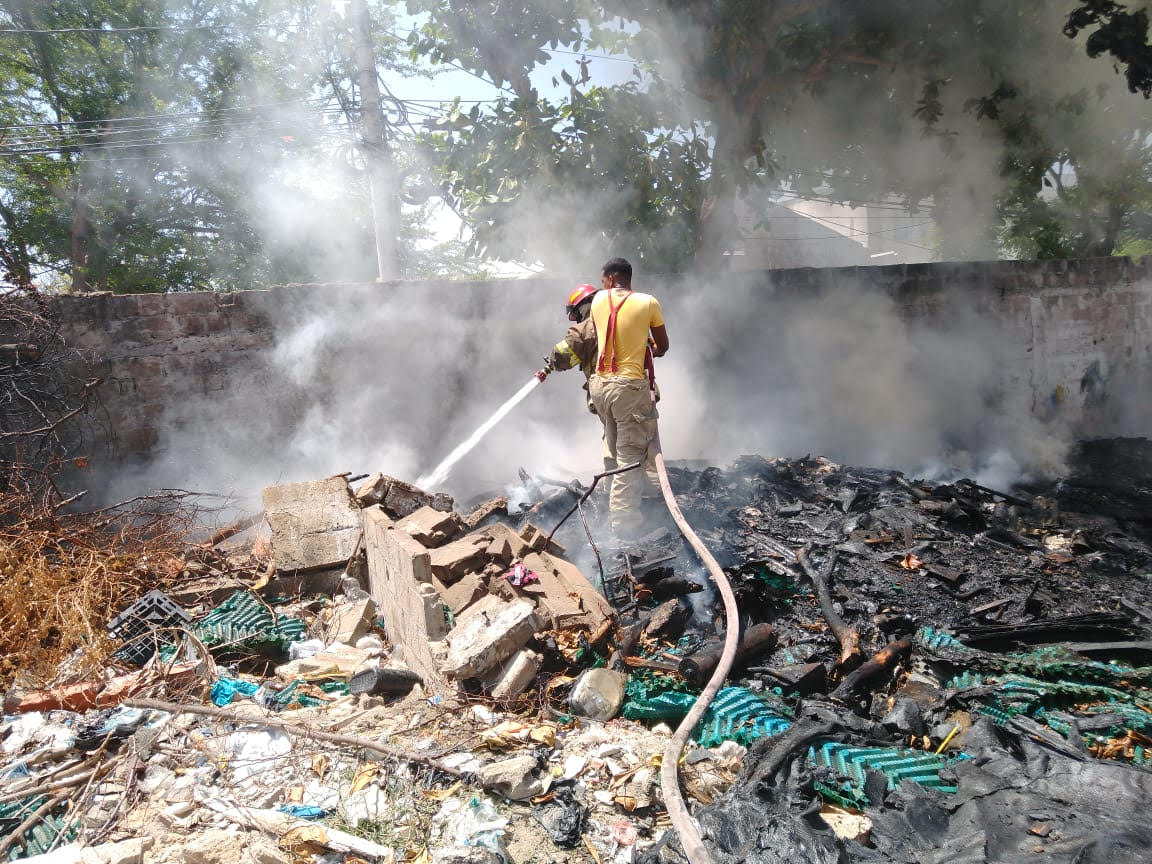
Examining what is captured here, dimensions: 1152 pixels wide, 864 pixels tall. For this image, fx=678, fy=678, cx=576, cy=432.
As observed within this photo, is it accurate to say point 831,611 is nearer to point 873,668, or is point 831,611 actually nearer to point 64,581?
point 873,668

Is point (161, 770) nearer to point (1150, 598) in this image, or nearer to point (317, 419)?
point (317, 419)

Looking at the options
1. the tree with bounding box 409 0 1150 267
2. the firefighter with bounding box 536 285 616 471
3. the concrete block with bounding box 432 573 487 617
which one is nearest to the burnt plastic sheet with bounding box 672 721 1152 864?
the concrete block with bounding box 432 573 487 617

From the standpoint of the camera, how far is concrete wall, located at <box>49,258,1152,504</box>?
6230 millimetres

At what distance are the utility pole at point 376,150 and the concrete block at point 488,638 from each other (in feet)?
23.2

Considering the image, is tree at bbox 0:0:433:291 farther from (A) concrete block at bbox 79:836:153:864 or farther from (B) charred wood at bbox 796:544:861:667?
(A) concrete block at bbox 79:836:153:864

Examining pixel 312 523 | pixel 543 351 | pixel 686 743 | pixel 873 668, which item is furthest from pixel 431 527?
pixel 543 351

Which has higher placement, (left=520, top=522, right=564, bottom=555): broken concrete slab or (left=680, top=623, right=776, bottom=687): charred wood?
(left=520, top=522, right=564, bottom=555): broken concrete slab

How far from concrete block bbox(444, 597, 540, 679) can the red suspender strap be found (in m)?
2.51

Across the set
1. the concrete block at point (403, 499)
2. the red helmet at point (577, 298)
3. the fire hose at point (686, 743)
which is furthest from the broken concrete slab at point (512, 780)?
the red helmet at point (577, 298)

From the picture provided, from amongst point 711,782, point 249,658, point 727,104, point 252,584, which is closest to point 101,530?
point 252,584

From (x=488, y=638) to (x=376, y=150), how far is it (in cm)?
861

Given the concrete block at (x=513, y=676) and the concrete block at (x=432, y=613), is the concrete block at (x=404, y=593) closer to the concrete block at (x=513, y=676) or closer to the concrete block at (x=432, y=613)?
the concrete block at (x=432, y=613)

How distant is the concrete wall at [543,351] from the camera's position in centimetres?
623

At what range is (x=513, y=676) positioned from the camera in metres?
3.32
